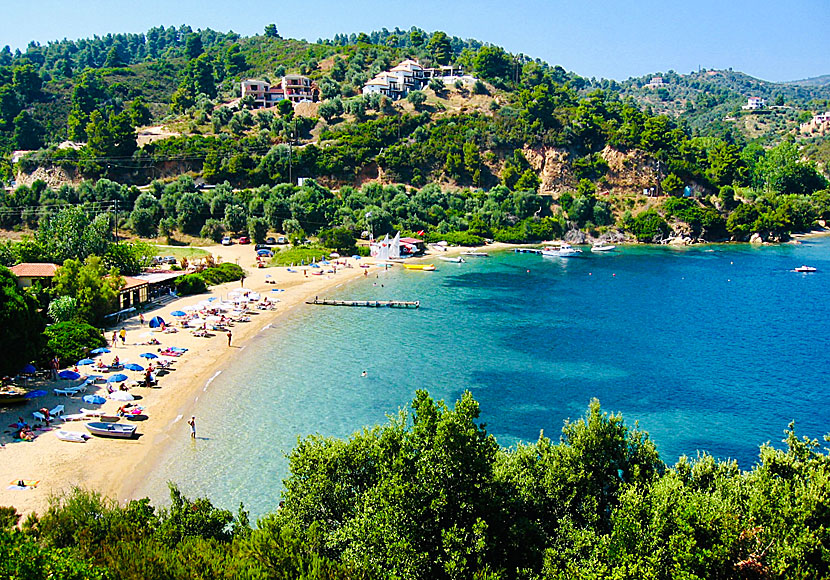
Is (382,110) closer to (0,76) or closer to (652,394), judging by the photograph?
(0,76)

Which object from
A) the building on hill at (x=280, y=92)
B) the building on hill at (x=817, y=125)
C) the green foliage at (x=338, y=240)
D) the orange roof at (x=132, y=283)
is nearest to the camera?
the orange roof at (x=132, y=283)

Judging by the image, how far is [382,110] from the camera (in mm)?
111375

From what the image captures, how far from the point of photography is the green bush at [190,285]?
50994 millimetres

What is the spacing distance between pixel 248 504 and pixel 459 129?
90.1m

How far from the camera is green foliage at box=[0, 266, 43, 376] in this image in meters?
27.5

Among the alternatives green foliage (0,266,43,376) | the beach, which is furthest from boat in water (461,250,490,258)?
green foliage (0,266,43,376)

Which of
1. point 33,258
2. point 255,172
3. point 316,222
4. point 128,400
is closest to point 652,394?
point 128,400

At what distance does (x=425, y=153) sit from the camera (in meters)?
101

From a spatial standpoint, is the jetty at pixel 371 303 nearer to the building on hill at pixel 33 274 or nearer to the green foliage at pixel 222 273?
the green foliage at pixel 222 273

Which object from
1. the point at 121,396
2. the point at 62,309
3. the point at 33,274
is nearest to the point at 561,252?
the point at 33,274

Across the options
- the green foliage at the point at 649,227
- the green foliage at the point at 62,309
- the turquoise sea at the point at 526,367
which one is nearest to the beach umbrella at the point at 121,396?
the turquoise sea at the point at 526,367

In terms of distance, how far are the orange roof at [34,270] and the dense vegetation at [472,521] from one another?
97.3 feet

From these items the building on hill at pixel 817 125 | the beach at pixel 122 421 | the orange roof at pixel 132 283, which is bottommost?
the beach at pixel 122 421

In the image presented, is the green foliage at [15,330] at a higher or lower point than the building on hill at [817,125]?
lower
